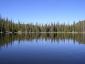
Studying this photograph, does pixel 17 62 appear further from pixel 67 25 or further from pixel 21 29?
pixel 67 25

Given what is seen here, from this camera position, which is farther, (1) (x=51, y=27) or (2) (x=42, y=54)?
(1) (x=51, y=27)

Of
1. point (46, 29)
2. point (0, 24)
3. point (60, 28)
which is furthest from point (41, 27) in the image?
point (0, 24)

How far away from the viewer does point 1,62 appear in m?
14.5

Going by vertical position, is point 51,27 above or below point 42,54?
above

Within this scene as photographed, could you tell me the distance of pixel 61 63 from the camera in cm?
1410

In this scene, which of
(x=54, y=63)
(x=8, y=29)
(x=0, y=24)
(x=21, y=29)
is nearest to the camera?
(x=54, y=63)

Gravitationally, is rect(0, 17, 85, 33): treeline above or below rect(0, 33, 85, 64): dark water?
above

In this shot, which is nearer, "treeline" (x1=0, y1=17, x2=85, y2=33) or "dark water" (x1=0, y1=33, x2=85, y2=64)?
"dark water" (x1=0, y1=33, x2=85, y2=64)

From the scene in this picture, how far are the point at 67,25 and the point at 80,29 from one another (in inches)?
544

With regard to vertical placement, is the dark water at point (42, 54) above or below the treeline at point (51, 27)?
below

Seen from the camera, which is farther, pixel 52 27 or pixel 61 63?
pixel 52 27

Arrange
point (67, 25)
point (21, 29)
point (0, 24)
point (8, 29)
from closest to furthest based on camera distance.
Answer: point (0, 24) → point (8, 29) → point (21, 29) → point (67, 25)

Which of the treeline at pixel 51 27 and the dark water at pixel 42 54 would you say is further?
the treeline at pixel 51 27

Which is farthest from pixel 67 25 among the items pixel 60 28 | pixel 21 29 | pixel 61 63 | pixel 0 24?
pixel 61 63
